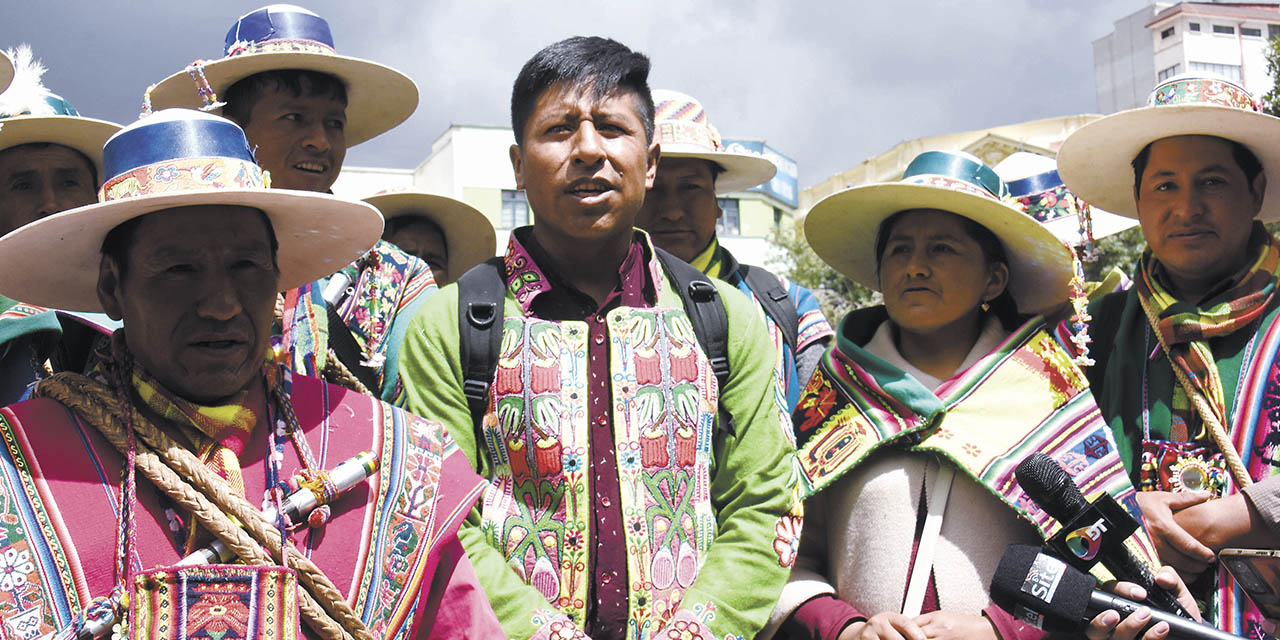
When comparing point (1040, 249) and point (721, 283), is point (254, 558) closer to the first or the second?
point (721, 283)

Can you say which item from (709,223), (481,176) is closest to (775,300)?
(709,223)

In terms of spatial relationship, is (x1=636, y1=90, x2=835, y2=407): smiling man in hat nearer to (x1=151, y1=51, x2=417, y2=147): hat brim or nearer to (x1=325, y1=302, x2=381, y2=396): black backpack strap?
(x1=151, y1=51, x2=417, y2=147): hat brim

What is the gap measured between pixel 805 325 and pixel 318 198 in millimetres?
2607

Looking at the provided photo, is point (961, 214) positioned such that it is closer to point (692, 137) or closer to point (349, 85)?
point (692, 137)

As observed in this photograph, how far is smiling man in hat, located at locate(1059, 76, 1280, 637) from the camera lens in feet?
12.6

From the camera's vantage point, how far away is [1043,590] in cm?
311

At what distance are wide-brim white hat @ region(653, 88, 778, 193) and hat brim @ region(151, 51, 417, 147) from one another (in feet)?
3.72

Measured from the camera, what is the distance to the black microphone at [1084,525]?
3.16m

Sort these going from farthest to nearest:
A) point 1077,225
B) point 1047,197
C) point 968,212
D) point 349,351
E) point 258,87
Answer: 1. point 1047,197
2. point 1077,225
3. point 258,87
4. point 349,351
5. point 968,212

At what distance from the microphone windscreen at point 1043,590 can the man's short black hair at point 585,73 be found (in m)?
1.65

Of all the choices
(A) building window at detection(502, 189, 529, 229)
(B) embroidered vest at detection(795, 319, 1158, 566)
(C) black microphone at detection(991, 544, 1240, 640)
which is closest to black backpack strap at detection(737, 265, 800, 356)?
(B) embroidered vest at detection(795, 319, 1158, 566)

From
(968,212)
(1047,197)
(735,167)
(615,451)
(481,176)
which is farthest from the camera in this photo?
(481,176)

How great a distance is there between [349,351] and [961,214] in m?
2.20

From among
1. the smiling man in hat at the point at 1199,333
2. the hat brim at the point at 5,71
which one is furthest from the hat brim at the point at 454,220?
the smiling man in hat at the point at 1199,333
